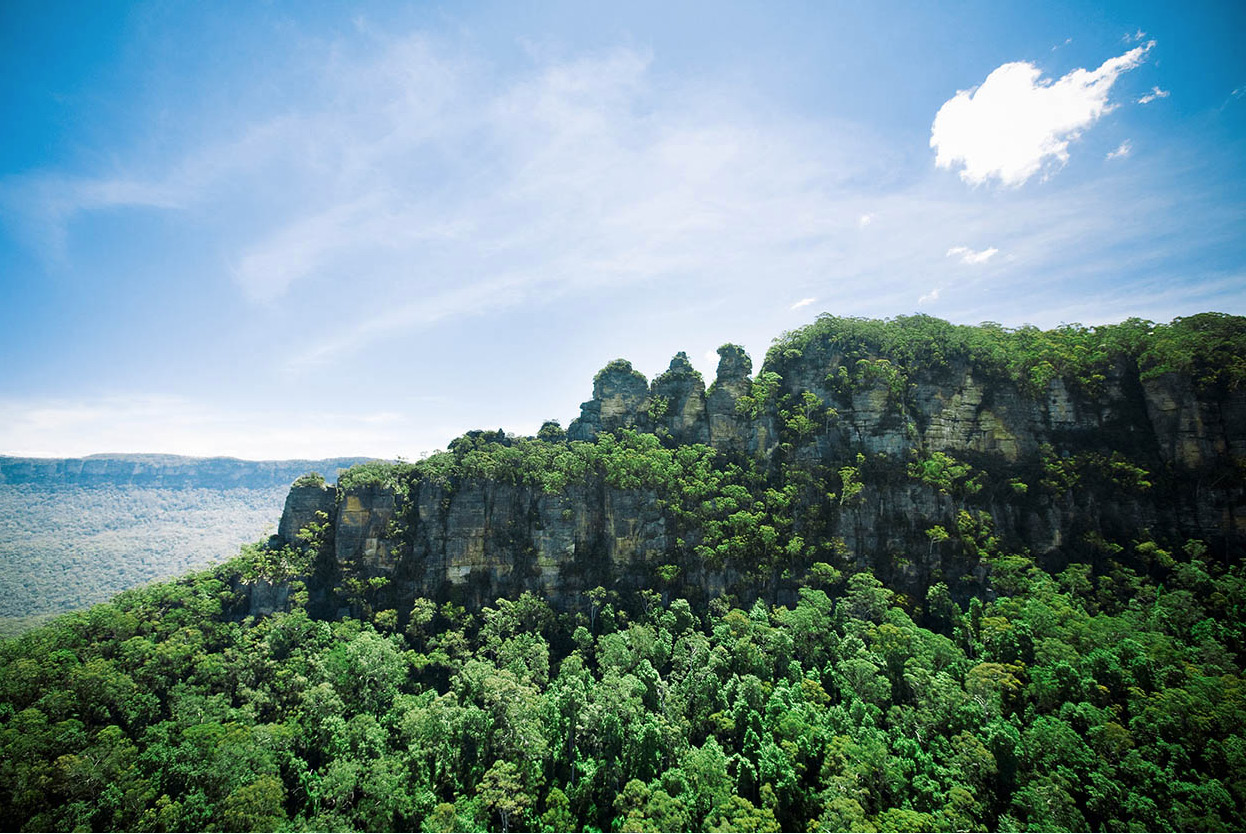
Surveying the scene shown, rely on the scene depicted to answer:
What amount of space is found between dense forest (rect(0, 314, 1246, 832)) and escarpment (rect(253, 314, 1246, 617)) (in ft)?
1.16

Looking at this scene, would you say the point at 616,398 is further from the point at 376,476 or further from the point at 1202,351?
the point at 1202,351

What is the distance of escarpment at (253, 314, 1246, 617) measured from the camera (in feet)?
129

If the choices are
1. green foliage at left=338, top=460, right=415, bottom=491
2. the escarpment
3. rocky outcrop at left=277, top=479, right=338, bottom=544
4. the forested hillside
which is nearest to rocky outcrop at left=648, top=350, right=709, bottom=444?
the escarpment

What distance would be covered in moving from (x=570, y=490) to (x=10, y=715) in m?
38.5

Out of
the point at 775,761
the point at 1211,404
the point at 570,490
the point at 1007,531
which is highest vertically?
the point at 1211,404

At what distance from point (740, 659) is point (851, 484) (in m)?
20.5

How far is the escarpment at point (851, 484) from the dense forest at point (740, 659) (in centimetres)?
35

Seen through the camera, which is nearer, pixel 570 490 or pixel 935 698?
pixel 935 698

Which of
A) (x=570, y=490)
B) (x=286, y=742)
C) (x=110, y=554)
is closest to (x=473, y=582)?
(x=570, y=490)

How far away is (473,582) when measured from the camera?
152ft

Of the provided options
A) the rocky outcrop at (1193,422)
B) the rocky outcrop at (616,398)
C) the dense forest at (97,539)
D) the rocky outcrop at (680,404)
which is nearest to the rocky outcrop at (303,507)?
the rocky outcrop at (616,398)

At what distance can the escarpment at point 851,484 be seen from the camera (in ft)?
129

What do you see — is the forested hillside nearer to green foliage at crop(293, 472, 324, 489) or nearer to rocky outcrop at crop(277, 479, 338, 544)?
rocky outcrop at crop(277, 479, 338, 544)

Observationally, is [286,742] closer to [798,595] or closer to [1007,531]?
[798,595]
